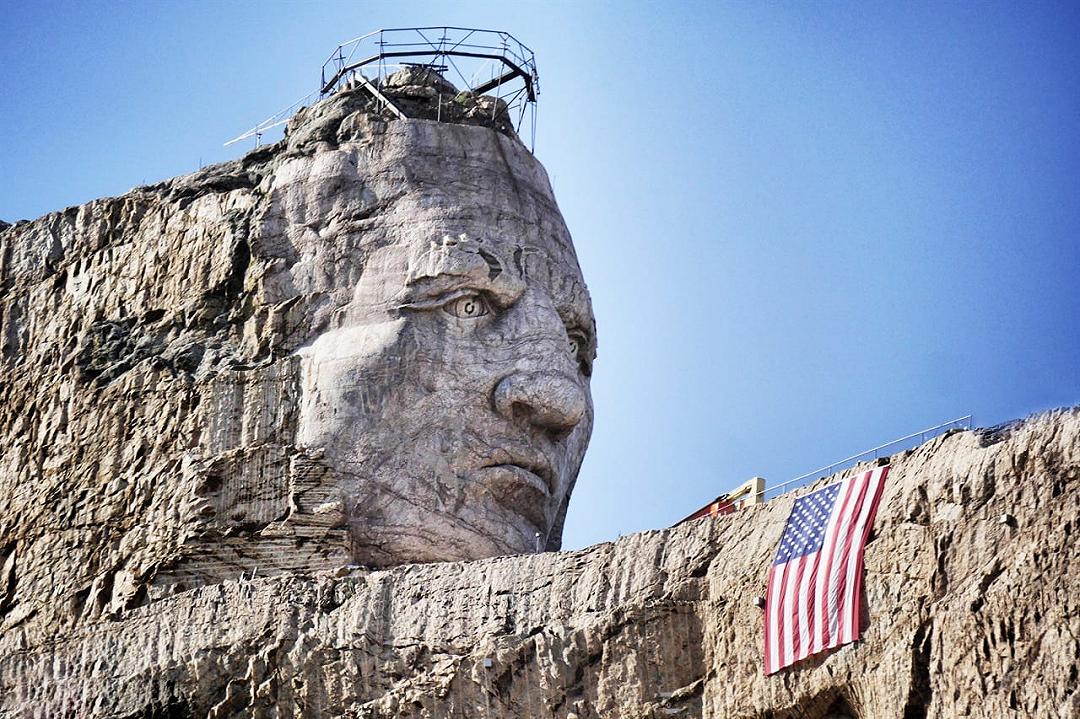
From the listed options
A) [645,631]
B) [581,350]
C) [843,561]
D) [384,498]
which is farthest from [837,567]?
[581,350]

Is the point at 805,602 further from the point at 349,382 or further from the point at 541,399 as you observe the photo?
the point at 349,382

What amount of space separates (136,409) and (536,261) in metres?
5.67

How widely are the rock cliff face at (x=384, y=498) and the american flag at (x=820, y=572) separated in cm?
21

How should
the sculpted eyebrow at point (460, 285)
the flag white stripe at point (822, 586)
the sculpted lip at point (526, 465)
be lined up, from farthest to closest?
the sculpted eyebrow at point (460, 285) < the sculpted lip at point (526, 465) < the flag white stripe at point (822, 586)

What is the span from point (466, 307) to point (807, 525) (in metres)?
7.69

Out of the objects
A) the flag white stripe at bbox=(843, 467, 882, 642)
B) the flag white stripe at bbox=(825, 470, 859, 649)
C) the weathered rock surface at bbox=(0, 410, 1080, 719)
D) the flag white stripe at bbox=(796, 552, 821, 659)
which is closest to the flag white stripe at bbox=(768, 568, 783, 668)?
the weathered rock surface at bbox=(0, 410, 1080, 719)

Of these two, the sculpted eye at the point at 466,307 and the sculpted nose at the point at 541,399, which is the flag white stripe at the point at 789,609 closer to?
the sculpted nose at the point at 541,399

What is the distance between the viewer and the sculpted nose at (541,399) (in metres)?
34.0

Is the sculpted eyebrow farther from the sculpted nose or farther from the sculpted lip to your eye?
the sculpted lip

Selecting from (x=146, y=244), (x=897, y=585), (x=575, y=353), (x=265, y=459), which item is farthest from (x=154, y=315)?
(x=897, y=585)

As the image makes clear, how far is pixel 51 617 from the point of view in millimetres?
33312

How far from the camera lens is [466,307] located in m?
34.5

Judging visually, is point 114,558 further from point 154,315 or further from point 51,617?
point 154,315

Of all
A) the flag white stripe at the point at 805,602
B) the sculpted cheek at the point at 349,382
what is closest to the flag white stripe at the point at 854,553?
the flag white stripe at the point at 805,602
